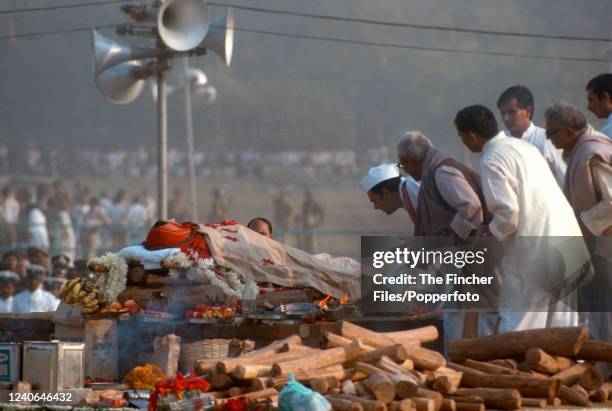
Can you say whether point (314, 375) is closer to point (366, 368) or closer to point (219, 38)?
point (366, 368)

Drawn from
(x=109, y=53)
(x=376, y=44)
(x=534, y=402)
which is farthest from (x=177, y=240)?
(x=376, y=44)

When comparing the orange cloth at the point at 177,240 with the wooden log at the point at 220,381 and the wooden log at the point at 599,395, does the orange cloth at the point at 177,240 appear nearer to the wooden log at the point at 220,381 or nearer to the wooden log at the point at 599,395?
the wooden log at the point at 220,381

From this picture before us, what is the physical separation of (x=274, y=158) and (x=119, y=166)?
4.94 m

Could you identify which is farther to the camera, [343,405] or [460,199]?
[460,199]

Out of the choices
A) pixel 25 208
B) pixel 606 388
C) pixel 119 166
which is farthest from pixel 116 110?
pixel 606 388

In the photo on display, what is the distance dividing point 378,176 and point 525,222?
1.55 m

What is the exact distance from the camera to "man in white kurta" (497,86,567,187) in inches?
340

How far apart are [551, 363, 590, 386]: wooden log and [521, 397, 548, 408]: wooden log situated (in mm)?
266

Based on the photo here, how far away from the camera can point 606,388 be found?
272 inches

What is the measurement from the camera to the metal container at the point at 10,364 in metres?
7.02

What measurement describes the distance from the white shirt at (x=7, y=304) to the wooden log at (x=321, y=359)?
617cm

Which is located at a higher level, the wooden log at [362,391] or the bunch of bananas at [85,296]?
the bunch of bananas at [85,296]

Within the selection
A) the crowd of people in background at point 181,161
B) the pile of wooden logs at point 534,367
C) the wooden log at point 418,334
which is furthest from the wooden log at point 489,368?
the crowd of people in background at point 181,161

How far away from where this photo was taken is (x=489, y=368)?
22.7ft
